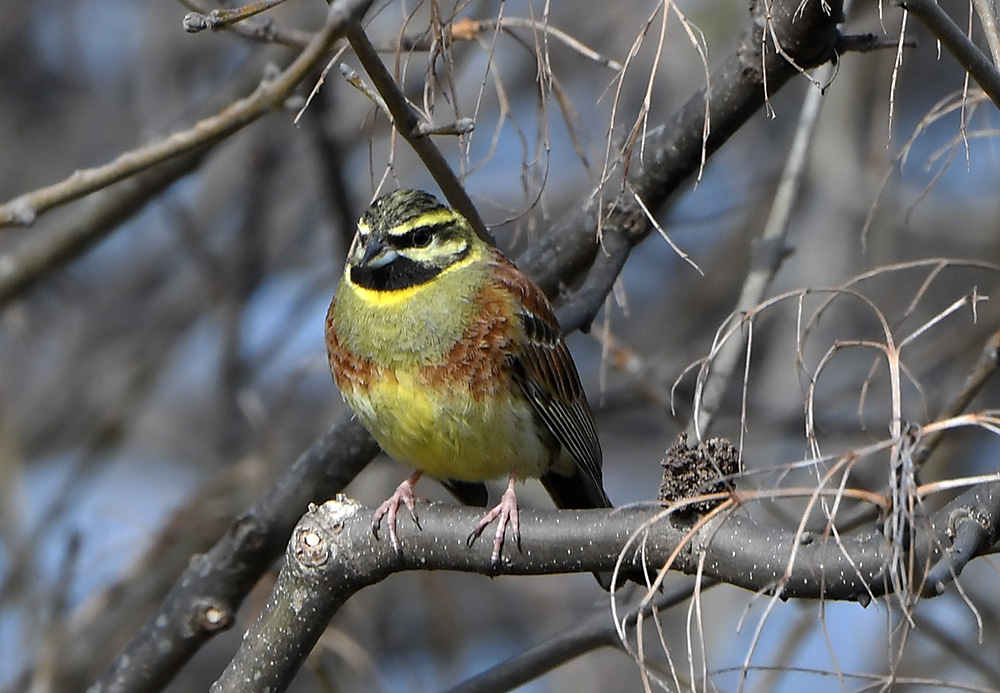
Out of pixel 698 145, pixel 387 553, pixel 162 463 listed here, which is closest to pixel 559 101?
pixel 698 145

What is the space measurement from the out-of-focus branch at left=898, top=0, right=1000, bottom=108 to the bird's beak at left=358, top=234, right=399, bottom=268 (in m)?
2.20

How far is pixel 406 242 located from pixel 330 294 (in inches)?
126

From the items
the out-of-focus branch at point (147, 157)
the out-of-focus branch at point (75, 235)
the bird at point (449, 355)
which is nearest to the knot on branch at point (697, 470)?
the out-of-focus branch at point (147, 157)

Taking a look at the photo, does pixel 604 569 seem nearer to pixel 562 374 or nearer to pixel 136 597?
pixel 562 374

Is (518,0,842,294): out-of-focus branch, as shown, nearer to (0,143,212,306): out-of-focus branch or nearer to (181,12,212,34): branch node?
(181,12,212,34): branch node

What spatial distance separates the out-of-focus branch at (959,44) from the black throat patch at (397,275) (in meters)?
2.34

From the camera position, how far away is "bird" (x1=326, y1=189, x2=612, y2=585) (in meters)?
4.48

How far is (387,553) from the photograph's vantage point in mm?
3371

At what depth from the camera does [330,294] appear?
7.87 m

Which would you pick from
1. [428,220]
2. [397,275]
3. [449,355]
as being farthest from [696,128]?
[397,275]

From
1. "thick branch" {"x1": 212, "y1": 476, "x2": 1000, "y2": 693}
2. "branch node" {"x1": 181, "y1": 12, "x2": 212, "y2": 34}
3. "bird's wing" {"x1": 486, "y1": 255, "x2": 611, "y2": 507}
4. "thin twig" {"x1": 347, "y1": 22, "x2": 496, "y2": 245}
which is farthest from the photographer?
"bird's wing" {"x1": 486, "y1": 255, "x2": 611, "y2": 507}

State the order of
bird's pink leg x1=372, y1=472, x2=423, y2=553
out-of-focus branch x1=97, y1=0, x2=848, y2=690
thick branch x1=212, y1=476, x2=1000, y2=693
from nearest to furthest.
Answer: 1. thick branch x1=212, y1=476, x2=1000, y2=693
2. bird's pink leg x1=372, y1=472, x2=423, y2=553
3. out-of-focus branch x1=97, y1=0, x2=848, y2=690

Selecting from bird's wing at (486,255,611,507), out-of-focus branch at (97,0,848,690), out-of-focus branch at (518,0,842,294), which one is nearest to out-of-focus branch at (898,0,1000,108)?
out-of-focus branch at (518,0,842,294)

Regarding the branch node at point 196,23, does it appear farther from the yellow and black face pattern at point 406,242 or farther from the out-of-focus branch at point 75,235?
the out-of-focus branch at point 75,235
